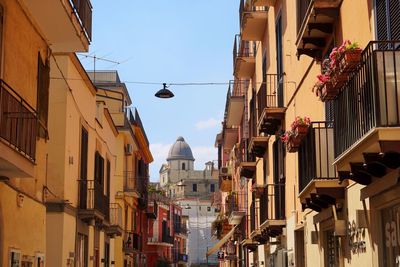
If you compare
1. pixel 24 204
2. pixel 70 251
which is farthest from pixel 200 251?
pixel 24 204

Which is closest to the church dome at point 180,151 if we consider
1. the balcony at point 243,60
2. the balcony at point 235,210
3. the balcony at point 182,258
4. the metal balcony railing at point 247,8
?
the balcony at point 182,258

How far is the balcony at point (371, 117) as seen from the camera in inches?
324

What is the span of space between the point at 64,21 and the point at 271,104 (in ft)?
25.2

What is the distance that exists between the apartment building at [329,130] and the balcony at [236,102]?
8.27 m

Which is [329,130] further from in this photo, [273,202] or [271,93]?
[273,202]

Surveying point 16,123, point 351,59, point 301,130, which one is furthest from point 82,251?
point 351,59

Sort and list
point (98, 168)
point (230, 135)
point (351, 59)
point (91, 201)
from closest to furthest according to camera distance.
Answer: point (351, 59)
point (91, 201)
point (98, 168)
point (230, 135)

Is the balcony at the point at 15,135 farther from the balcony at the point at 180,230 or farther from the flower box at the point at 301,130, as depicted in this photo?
the balcony at the point at 180,230

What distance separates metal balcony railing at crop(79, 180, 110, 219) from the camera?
2245 centimetres

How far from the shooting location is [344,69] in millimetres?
9555

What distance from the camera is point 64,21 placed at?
14.3 metres

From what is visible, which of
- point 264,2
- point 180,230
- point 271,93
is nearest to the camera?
point 264,2

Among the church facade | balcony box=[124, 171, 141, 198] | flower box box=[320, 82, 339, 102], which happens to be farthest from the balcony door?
the church facade

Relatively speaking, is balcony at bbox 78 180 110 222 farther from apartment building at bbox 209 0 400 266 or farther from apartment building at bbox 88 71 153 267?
apartment building at bbox 88 71 153 267
